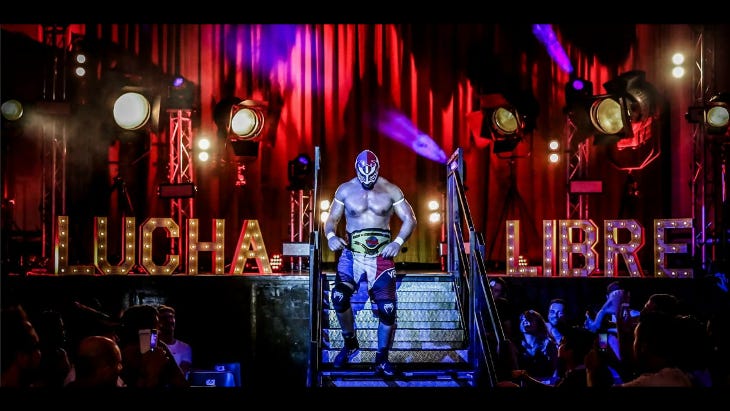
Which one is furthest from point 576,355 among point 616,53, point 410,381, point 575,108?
point 616,53

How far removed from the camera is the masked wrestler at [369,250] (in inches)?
319

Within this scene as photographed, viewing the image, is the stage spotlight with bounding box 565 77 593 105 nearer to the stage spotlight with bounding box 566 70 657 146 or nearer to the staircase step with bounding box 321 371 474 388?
the stage spotlight with bounding box 566 70 657 146

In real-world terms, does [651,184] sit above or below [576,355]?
above

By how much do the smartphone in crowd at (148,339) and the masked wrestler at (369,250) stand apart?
227cm

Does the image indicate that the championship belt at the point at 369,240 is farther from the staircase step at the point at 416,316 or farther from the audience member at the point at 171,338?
the audience member at the point at 171,338

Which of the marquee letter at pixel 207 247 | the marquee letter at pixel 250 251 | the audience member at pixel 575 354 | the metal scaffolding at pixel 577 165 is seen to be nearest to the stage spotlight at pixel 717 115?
the metal scaffolding at pixel 577 165

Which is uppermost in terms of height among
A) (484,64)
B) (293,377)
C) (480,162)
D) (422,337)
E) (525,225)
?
(484,64)

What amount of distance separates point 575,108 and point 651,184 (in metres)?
2.94

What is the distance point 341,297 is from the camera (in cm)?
810

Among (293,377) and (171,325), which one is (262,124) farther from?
(171,325)

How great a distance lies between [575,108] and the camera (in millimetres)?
13039

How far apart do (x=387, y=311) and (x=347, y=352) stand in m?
0.69

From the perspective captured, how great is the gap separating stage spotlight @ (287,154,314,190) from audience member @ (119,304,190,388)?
690 centimetres

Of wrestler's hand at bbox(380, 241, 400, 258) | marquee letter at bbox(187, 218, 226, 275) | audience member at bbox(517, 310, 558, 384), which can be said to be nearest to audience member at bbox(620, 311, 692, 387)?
audience member at bbox(517, 310, 558, 384)
